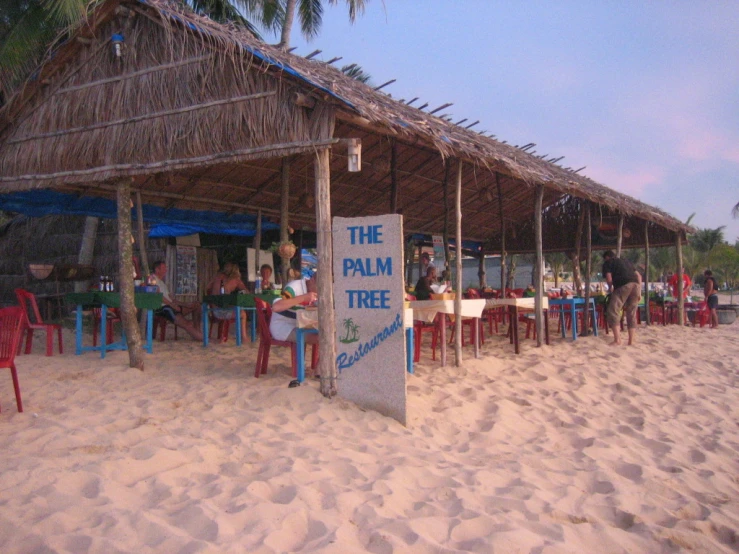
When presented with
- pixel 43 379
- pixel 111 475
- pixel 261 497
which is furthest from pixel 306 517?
pixel 43 379

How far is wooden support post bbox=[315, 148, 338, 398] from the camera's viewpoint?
4.86m

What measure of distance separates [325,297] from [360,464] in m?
1.80

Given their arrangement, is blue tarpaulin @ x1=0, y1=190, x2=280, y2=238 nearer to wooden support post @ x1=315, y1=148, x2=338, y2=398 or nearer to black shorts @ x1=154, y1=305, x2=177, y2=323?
black shorts @ x1=154, y1=305, x2=177, y2=323

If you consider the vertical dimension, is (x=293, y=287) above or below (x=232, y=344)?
above

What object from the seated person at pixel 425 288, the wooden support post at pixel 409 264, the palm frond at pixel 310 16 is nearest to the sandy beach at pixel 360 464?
the seated person at pixel 425 288

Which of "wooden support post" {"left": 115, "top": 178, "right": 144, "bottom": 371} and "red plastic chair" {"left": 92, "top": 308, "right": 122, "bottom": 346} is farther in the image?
"red plastic chair" {"left": 92, "top": 308, "right": 122, "bottom": 346}

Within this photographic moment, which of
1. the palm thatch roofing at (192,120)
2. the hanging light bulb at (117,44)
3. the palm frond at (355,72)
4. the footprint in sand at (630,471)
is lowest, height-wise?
the footprint in sand at (630,471)

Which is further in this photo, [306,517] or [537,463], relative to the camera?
[537,463]

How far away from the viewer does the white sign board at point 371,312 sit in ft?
14.8

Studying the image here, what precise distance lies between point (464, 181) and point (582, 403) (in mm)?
5429

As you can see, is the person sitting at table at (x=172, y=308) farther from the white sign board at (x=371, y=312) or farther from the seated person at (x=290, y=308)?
the white sign board at (x=371, y=312)

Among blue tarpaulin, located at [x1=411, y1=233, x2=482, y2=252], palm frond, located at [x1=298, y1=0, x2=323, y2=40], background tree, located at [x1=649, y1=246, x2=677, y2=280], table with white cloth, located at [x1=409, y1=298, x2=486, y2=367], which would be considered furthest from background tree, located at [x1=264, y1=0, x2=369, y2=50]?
background tree, located at [x1=649, y1=246, x2=677, y2=280]

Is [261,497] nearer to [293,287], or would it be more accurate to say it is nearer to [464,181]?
[293,287]

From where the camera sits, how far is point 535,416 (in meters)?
4.95
